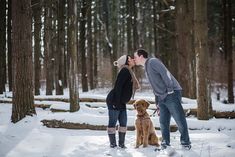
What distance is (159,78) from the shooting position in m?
6.32

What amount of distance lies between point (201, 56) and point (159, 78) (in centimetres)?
369

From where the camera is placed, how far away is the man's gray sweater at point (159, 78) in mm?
6230

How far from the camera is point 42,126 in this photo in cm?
952

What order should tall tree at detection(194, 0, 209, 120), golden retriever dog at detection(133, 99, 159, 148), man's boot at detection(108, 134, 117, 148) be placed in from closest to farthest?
golden retriever dog at detection(133, 99, 159, 148) < man's boot at detection(108, 134, 117, 148) < tall tree at detection(194, 0, 209, 120)

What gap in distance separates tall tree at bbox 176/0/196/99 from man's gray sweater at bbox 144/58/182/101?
867 centimetres

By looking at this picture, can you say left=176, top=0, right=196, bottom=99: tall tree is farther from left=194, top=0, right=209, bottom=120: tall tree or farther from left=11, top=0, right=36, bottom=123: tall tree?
left=11, top=0, right=36, bottom=123: tall tree

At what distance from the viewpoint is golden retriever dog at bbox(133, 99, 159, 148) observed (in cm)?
678

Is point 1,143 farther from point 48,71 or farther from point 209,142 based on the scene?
point 48,71

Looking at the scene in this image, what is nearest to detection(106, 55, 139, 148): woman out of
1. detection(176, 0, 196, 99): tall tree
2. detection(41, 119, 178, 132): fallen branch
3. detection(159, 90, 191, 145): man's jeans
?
detection(159, 90, 191, 145): man's jeans

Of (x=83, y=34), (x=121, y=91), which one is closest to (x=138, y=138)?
(x=121, y=91)

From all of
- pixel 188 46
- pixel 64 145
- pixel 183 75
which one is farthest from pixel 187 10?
pixel 64 145

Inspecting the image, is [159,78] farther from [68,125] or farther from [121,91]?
[68,125]

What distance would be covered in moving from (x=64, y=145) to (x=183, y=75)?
30.9 ft

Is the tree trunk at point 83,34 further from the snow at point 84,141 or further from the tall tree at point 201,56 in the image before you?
the snow at point 84,141
